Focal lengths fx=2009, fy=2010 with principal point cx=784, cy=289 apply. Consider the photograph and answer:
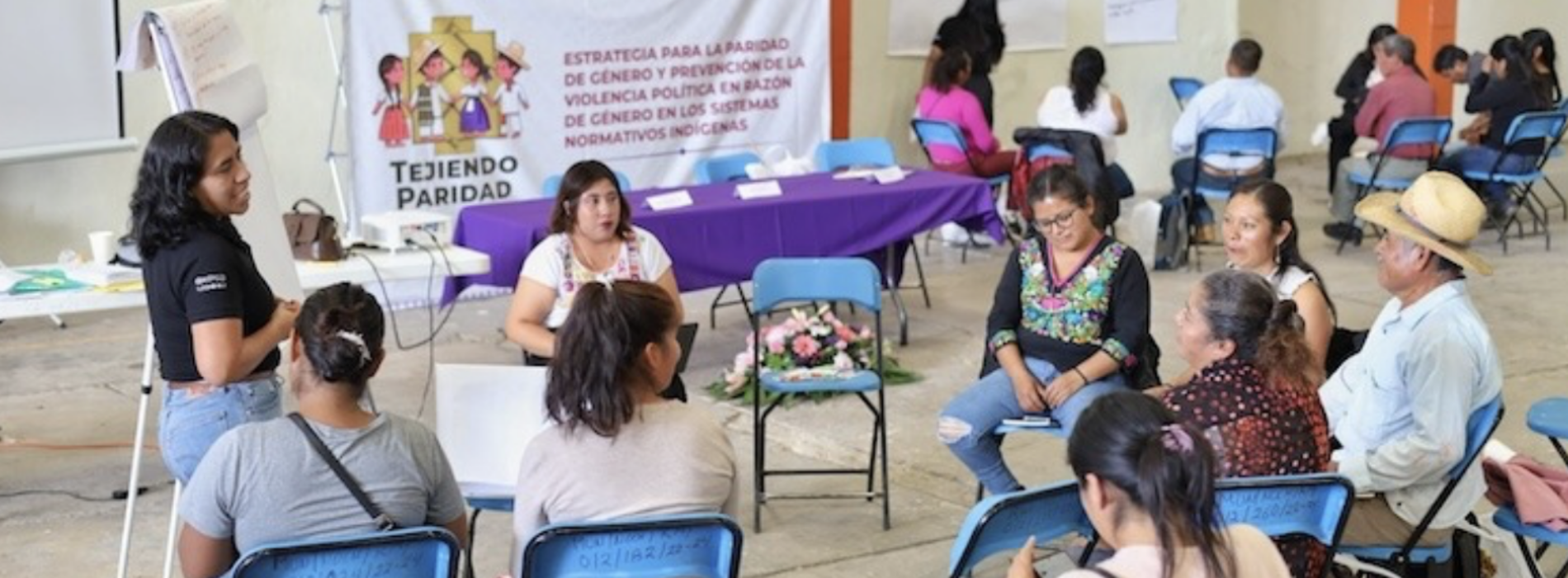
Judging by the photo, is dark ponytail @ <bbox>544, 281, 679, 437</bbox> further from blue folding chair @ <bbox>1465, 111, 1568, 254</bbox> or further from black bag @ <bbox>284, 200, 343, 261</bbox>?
blue folding chair @ <bbox>1465, 111, 1568, 254</bbox>

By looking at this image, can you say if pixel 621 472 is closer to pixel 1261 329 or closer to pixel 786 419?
pixel 1261 329

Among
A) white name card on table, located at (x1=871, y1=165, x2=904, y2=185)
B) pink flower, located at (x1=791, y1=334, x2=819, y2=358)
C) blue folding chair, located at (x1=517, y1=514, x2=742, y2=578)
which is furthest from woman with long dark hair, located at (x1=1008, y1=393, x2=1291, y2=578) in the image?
white name card on table, located at (x1=871, y1=165, x2=904, y2=185)

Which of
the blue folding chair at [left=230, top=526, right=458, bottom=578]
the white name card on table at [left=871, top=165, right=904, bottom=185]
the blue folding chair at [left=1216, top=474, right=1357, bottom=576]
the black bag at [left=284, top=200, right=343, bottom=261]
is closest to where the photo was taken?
the blue folding chair at [left=230, top=526, right=458, bottom=578]

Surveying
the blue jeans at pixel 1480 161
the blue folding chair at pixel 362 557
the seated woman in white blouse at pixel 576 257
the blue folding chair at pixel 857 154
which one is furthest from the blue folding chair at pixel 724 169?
the blue folding chair at pixel 362 557

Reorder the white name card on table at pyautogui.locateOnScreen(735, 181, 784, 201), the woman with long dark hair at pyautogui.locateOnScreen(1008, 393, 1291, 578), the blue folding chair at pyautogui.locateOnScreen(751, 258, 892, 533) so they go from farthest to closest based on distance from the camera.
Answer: the white name card on table at pyautogui.locateOnScreen(735, 181, 784, 201) → the blue folding chair at pyautogui.locateOnScreen(751, 258, 892, 533) → the woman with long dark hair at pyautogui.locateOnScreen(1008, 393, 1291, 578)

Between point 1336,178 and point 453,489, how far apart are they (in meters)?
7.74

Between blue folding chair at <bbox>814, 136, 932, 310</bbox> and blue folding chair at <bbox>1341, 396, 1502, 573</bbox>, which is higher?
blue folding chair at <bbox>814, 136, 932, 310</bbox>

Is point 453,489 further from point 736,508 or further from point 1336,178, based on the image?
point 1336,178

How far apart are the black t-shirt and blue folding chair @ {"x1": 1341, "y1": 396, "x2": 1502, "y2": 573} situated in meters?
2.22

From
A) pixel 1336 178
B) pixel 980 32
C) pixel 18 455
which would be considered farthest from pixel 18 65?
pixel 1336 178

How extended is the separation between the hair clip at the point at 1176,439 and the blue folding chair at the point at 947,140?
6.58m

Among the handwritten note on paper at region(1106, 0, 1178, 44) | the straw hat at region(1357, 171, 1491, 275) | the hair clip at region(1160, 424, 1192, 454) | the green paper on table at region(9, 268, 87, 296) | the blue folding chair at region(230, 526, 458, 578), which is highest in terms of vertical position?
the handwritten note on paper at region(1106, 0, 1178, 44)

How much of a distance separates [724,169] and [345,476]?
5.09 m

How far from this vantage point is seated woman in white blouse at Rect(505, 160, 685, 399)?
17.4 ft
